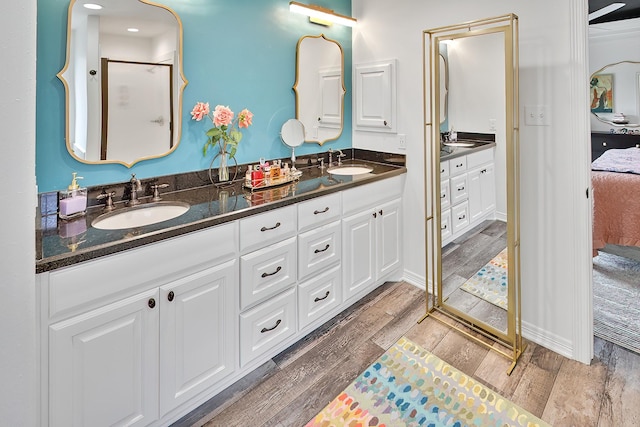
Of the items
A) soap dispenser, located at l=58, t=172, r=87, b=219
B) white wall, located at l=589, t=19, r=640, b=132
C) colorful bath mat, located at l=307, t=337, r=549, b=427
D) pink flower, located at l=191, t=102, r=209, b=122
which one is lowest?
colorful bath mat, located at l=307, t=337, r=549, b=427

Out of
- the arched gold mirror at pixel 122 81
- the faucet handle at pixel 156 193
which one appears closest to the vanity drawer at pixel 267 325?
the faucet handle at pixel 156 193

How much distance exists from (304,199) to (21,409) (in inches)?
62.4

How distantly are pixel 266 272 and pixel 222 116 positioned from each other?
936 mm

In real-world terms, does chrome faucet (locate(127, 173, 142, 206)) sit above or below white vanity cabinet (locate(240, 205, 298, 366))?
above

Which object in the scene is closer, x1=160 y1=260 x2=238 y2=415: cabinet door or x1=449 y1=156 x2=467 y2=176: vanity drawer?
x1=160 y1=260 x2=238 y2=415: cabinet door

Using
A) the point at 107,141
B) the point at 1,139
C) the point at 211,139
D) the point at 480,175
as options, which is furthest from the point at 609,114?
the point at 1,139

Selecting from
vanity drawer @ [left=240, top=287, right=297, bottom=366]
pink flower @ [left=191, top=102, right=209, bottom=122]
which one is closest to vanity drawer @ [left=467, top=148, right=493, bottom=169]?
vanity drawer @ [left=240, top=287, right=297, bottom=366]

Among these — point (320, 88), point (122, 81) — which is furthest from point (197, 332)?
point (320, 88)

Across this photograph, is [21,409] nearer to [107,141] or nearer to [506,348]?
[107,141]

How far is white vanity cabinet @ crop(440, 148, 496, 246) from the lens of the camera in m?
2.15

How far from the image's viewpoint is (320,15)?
8.57 ft

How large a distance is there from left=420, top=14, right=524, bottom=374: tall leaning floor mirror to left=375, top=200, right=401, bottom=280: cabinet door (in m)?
0.28

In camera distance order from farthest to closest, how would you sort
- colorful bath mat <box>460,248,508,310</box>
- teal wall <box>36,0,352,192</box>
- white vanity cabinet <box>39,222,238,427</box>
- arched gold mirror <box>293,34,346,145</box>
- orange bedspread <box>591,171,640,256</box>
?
orange bedspread <box>591,171,640,256</box> → arched gold mirror <box>293,34,346,145</box> → colorful bath mat <box>460,248,508,310</box> → teal wall <box>36,0,352,192</box> → white vanity cabinet <box>39,222,238,427</box>

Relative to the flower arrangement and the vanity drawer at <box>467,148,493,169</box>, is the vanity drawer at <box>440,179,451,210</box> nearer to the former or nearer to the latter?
the vanity drawer at <box>467,148,493,169</box>
